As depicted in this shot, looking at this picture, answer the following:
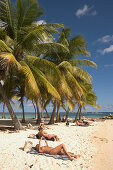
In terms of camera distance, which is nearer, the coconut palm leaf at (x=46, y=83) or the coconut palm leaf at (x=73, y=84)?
the coconut palm leaf at (x=46, y=83)

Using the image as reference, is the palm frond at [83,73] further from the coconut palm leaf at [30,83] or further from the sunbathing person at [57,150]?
the sunbathing person at [57,150]

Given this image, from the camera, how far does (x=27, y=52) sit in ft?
35.2

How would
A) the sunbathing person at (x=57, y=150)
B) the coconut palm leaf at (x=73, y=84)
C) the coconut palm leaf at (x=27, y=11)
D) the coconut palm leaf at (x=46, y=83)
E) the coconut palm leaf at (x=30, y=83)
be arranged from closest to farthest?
the sunbathing person at (x=57, y=150) → the coconut palm leaf at (x=30, y=83) → the coconut palm leaf at (x=46, y=83) → the coconut palm leaf at (x=27, y=11) → the coconut palm leaf at (x=73, y=84)

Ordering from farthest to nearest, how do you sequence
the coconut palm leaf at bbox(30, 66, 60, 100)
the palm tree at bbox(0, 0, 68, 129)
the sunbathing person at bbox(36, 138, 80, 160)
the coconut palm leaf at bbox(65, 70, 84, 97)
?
the coconut palm leaf at bbox(65, 70, 84, 97) < the palm tree at bbox(0, 0, 68, 129) < the coconut palm leaf at bbox(30, 66, 60, 100) < the sunbathing person at bbox(36, 138, 80, 160)

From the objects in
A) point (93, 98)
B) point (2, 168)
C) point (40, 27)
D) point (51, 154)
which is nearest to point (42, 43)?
point (40, 27)

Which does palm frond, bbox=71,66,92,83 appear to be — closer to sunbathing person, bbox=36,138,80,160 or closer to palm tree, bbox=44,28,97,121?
palm tree, bbox=44,28,97,121

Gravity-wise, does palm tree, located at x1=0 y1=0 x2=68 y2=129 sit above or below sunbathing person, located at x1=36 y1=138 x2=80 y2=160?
above

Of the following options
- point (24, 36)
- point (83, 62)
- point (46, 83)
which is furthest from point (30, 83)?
point (83, 62)

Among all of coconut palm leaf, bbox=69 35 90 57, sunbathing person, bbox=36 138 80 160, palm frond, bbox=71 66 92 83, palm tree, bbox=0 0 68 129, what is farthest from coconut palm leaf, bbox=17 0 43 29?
sunbathing person, bbox=36 138 80 160

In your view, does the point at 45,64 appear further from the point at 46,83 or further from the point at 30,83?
the point at 30,83

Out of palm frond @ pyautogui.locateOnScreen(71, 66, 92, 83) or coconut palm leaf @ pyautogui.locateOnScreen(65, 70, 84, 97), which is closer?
coconut palm leaf @ pyautogui.locateOnScreen(65, 70, 84, 97)

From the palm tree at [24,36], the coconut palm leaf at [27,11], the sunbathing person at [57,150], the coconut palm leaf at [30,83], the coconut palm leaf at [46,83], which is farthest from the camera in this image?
the coconut palm leaf at [27,11]

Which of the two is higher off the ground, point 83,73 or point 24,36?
point 24,36

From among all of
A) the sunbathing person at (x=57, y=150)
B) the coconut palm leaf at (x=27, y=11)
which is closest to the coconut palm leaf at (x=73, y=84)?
the coconut palm leaf at (x=27, y=11)
